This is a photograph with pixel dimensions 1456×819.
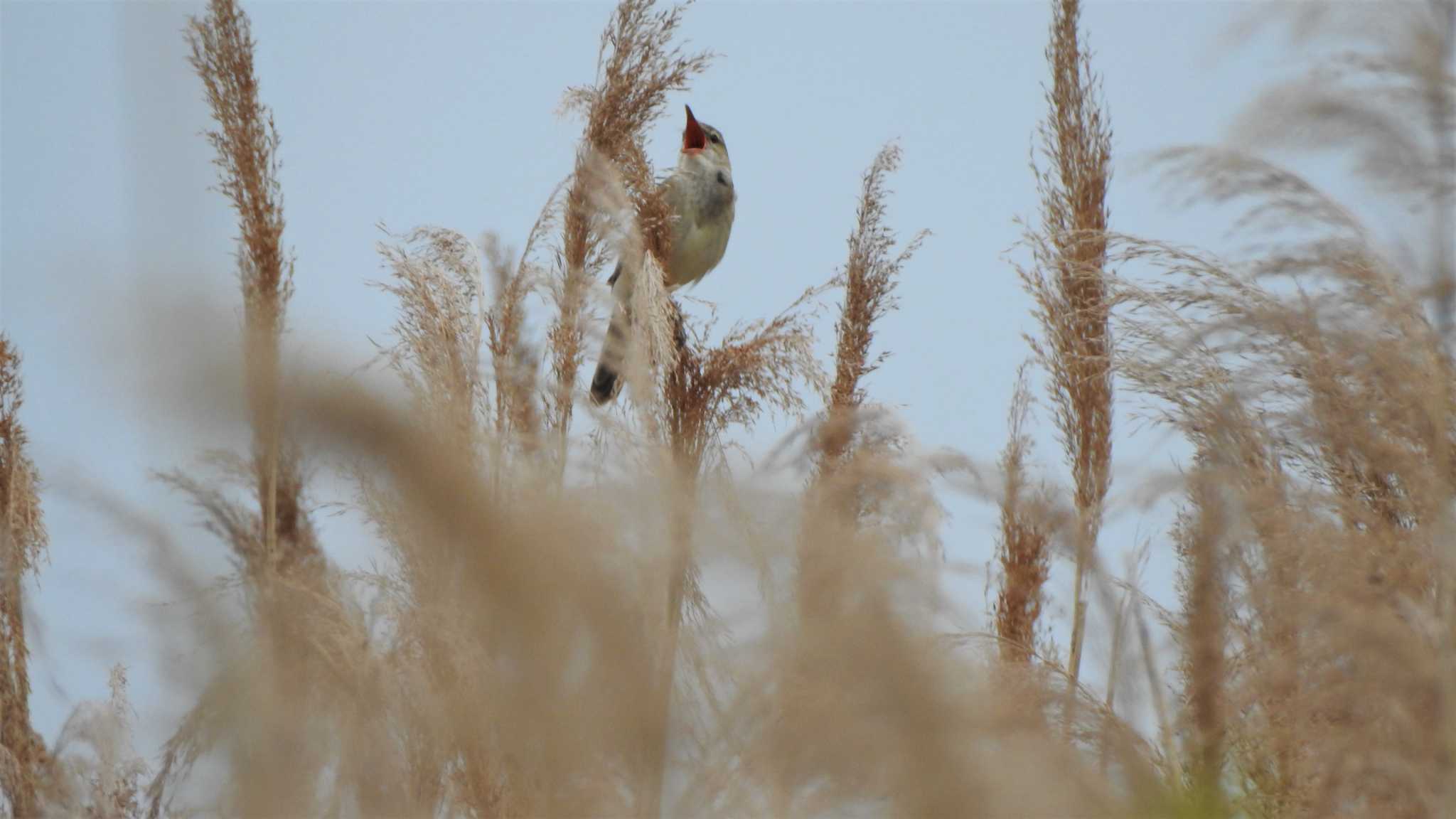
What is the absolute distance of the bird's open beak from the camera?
700 centimetres

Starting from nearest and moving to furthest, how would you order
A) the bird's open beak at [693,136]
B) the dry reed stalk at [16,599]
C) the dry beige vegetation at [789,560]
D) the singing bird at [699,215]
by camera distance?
the dry beige vegetation at [789,560]
the dry reed stalk at [16,599]
the singing bird at [699,215]
the bird's open beak at [693,136]

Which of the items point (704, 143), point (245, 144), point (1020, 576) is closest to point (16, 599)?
point (245, 144)

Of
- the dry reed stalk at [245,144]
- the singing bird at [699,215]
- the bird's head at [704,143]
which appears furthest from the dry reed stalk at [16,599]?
the bird's head at [704,143]

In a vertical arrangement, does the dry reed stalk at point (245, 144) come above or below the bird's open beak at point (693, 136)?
below

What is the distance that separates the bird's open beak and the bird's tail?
6.05ft

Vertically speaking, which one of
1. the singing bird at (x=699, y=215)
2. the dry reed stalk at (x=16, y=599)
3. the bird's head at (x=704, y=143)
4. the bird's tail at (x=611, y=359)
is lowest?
the dry reed stalk at (x=16, y=599)

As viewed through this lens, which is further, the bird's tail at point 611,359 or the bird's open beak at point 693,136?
the bird's open beak at point 693,136

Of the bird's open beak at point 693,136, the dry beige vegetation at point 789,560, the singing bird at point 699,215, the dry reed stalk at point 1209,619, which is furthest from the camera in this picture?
the bird's open beak at point 693,136

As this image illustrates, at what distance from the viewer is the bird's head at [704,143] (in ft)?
22.5

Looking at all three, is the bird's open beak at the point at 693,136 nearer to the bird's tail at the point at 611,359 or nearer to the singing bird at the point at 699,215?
the singing bird at the point at 699,215

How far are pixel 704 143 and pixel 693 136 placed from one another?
7 cm

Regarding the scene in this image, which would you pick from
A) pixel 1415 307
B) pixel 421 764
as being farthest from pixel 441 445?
pixel 1415 307

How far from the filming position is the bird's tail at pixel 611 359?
13.3ft

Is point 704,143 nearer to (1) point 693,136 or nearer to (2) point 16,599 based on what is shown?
(1) point 693,136
